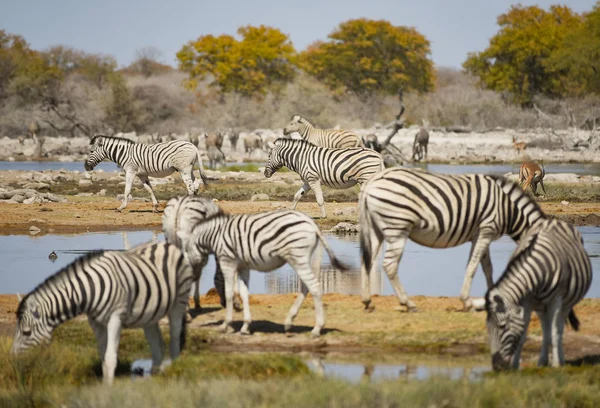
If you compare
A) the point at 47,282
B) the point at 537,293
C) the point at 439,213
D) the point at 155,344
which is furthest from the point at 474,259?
the point at 47,282

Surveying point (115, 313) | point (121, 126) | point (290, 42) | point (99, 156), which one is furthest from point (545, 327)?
point (290, 42)

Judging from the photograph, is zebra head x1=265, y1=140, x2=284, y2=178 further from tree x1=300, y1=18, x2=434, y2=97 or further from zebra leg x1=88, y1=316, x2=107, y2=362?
tree x1=300, y1=18, x2=434, y2=97

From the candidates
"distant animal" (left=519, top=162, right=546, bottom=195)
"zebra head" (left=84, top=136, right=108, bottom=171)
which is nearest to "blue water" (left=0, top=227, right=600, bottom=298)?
"zebra head" (left=84, top=136, right=108, bottom=171)

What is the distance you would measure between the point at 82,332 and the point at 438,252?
8.78 metres

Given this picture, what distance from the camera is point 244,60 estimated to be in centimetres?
7656

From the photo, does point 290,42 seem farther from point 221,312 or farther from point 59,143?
point 221,312

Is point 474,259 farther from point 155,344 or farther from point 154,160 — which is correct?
point 154,160

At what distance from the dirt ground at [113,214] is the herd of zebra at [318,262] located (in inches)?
333

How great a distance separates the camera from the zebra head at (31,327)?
8.27 metres

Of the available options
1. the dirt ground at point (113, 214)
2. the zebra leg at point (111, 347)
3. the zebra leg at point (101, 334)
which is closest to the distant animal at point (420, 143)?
the dirt ground at point (113, 214)

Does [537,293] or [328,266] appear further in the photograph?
[328,266]

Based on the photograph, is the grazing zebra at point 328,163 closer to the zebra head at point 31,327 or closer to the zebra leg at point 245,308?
the zebra leg at point 245,308

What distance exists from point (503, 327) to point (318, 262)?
2.86 m

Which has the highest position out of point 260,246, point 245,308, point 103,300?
point 260,246
